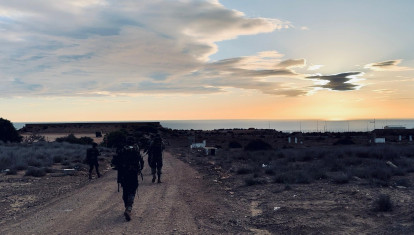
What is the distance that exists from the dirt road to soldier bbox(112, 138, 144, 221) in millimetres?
627

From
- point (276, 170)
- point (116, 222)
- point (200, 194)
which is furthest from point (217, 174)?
point (116, 222)

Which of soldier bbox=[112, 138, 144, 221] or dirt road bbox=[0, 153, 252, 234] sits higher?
soldier bbox=[112, 138, 144, 221]

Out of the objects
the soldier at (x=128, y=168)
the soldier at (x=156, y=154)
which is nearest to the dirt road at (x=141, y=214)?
the soldier at (x=128, y=168)

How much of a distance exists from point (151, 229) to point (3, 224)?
157 inches

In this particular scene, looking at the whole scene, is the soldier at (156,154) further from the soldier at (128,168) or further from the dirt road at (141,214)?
the soldier at (128,168)

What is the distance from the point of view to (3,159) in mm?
24266

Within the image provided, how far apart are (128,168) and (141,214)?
126 centimetres

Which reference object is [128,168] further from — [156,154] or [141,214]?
[156,154]

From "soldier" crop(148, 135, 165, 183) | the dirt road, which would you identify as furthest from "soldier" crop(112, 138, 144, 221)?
"soldier" crop(148, 135, 165, 183)

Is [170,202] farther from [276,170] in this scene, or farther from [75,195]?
[276,170]

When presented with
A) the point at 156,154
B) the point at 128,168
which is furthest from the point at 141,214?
the point at 156,154

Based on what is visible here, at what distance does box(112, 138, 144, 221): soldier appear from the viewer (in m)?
→ 10.3

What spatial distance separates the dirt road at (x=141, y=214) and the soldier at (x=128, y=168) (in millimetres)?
627

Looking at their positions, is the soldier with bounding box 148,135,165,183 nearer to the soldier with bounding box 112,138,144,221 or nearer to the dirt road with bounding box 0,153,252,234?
the dirt road with bounding box 0,153,252,234
